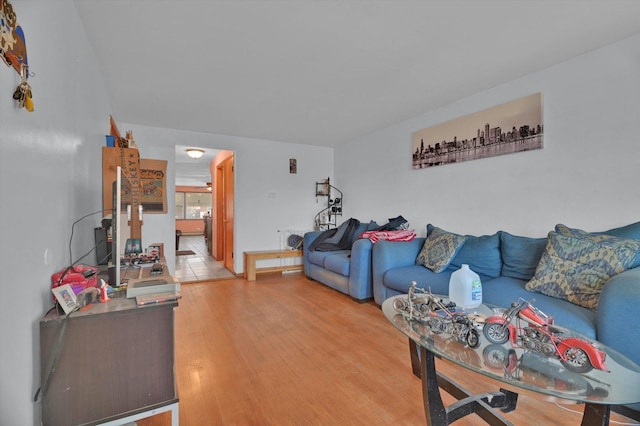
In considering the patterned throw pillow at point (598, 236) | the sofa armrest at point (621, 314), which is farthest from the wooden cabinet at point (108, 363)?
the patterned throw pillow at point (598, 236)

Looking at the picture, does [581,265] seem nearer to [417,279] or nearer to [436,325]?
[417,279]

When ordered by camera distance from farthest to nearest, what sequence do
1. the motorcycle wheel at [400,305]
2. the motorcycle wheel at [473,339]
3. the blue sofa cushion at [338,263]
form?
the blue sofa cushion at [338,263] → the motorcycle wheel at [400,305] → the motorcycle wheel at [473,339]

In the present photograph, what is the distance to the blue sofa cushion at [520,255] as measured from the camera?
238 centimetres

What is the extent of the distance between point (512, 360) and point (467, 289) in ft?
1.88

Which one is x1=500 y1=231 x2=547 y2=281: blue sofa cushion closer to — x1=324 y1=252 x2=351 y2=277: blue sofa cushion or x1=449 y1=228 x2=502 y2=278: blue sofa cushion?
x1=449 y1=228 x2=502 y2=278: blue sofa cushion

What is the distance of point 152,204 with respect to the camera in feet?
10.9

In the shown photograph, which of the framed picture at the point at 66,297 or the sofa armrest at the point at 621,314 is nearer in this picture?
the framed picture at the point at 66,297

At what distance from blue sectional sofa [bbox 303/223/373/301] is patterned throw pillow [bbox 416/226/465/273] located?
62cm

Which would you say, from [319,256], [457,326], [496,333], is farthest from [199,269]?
[496,333]

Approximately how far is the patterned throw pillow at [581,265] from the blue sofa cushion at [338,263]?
193 centimetres

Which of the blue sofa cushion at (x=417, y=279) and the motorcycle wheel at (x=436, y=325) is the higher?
the motorcycle wheel at (x=436, y=325)

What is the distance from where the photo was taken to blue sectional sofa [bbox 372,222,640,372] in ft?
4.95

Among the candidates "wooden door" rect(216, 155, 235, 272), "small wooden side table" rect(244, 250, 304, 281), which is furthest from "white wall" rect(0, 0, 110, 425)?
"wooden door" rect(216, 155, 235, 272)

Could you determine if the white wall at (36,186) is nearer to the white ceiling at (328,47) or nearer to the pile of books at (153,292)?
the pile of books at (153,292)
